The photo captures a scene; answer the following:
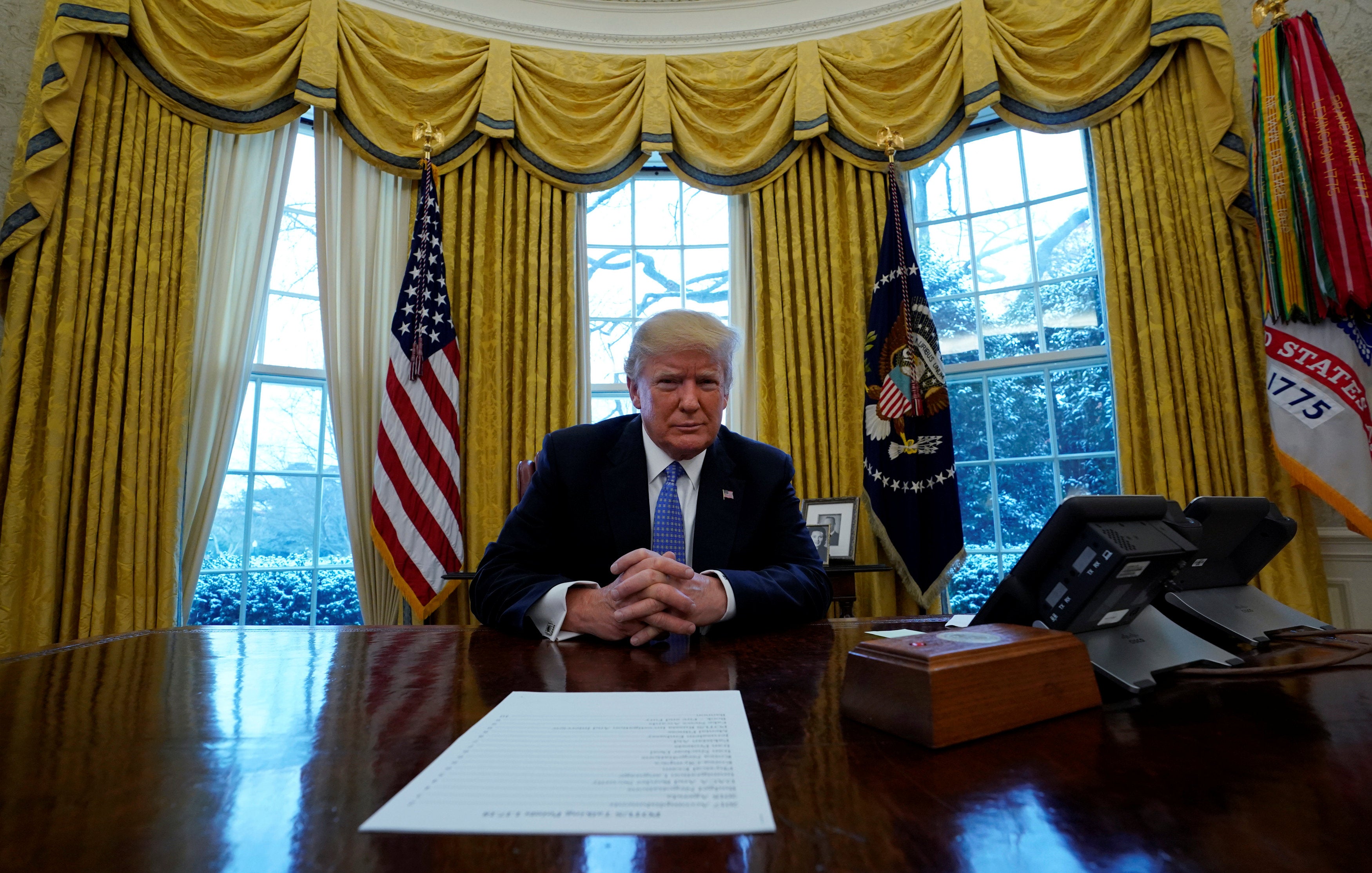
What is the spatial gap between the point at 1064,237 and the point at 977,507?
4.84ft

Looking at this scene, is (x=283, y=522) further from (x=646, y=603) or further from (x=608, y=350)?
(x=646, y=603)

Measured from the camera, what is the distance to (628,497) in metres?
1.54

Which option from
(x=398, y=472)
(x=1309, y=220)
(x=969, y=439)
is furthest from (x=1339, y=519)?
(x=398, y=472)

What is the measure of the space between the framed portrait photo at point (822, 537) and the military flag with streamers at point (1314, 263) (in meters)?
1.74

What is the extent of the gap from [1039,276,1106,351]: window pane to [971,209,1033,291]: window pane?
169mm

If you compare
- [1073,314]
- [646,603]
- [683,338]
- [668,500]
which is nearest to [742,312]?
[1073,314]

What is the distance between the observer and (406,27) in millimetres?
3432

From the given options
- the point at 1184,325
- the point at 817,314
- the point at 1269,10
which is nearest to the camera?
the point at 1269,10

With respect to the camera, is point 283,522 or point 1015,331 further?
point 1015,331

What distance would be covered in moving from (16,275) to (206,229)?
2.30 ft

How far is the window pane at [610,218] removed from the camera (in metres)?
3.91

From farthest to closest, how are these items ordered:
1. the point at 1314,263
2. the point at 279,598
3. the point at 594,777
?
1. the point at 279,598
2. the point at 1314,263
3. the point at 594,777

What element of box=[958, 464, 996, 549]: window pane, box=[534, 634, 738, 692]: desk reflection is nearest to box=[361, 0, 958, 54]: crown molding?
box=[958, 464, 996, 549]: window pane

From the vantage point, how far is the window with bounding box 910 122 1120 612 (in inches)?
130
